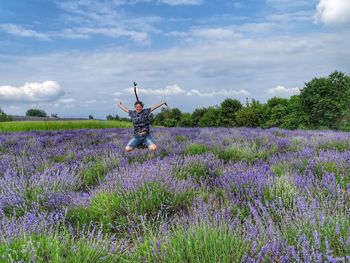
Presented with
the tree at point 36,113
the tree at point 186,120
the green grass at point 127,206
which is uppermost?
the tree at point 36,113

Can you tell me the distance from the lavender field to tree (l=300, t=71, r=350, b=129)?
1465 cm

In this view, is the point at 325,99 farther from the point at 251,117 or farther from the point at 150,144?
the point at 150,144

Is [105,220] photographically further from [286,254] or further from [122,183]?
[286,254]

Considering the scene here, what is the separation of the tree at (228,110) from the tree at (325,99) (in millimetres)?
9841

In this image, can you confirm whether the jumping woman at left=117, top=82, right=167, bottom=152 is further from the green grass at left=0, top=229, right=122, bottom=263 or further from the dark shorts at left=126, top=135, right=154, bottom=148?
the green grass at left=0, top=229, right=122, bottom=263

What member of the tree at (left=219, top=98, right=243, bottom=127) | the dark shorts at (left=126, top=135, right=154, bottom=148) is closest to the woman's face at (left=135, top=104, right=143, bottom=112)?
the dark shorts at (left=126, top=135, right=154, bottom=148)

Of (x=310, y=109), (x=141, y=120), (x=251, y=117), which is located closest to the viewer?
(x=141, y=120)

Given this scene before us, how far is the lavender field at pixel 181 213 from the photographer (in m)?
2.00

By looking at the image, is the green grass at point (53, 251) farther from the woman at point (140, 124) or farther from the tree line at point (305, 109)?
the tree line at point (305, 109)

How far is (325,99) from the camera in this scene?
64.9 ft

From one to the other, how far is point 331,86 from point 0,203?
21.2 meters

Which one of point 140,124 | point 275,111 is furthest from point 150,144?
point 275,111

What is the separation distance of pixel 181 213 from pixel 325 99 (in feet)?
63.2

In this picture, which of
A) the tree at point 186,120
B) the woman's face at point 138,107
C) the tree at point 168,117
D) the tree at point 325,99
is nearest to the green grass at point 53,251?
the woman's face at point 138,107
